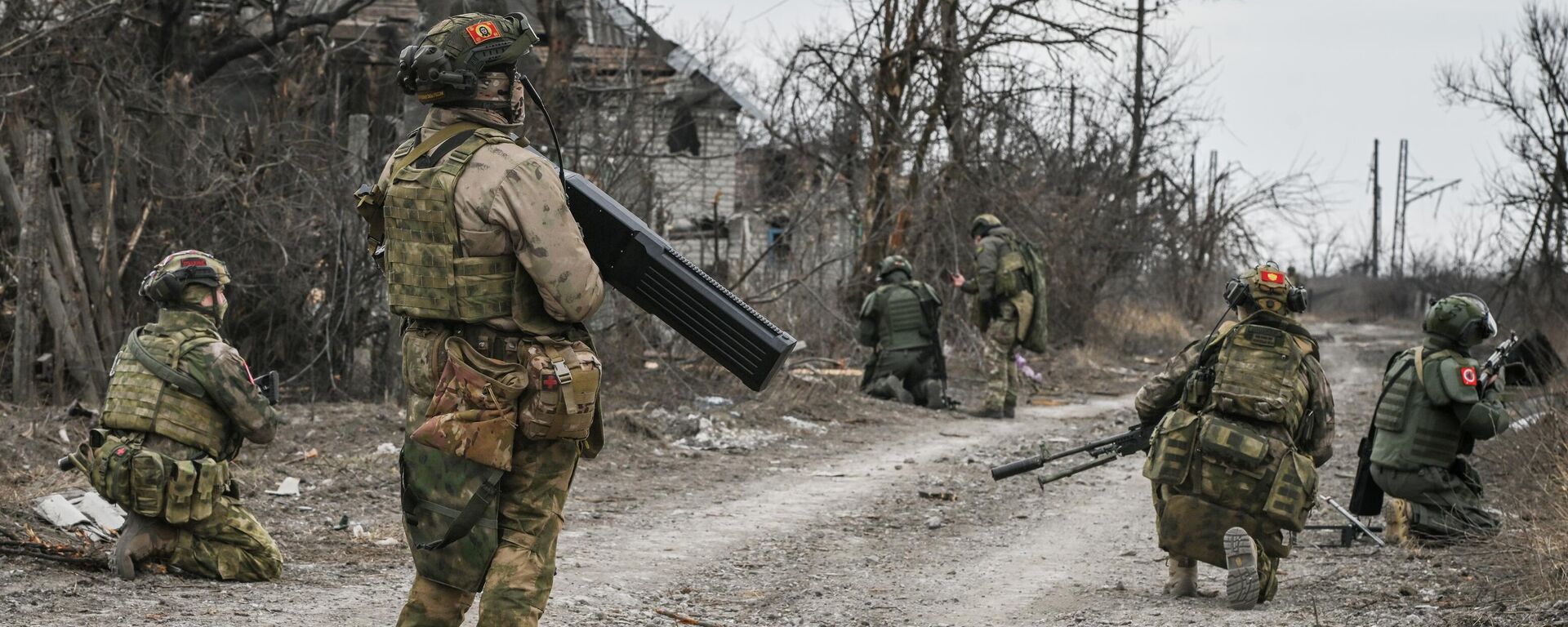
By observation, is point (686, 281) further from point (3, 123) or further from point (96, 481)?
point (3, 123)

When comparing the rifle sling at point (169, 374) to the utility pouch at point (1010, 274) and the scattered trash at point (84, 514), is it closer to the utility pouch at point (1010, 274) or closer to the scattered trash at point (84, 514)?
the scattered trash at point (84, 514)

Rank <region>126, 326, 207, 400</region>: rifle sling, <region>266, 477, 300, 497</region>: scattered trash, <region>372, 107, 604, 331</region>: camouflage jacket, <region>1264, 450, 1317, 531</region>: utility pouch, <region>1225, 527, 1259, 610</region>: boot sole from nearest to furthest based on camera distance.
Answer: <region>372, 107, 604, 331</region>: camouflage jacket → <region>126, 326, 207, 400</region>: rifle sling → <region>1225, 527, 1259, 610</region>: boot sole → <region>1264, 450, 1317, 531</region>: utility pouch → <region>266, 477, 300, 497</region>: scattered trash

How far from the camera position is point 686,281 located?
4266 millimetres

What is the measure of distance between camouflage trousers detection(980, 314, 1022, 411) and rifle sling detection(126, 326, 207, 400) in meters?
9.19

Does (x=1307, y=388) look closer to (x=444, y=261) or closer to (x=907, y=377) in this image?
(x=444, y=261)

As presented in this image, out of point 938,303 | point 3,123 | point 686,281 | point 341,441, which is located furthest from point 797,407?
point 686,281

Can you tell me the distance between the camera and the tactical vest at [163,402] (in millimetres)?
5949

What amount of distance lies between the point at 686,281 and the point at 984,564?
3.67m

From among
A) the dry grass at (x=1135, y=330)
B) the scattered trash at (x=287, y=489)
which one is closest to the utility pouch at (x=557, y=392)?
the scattered trash at (x=287, y=489)

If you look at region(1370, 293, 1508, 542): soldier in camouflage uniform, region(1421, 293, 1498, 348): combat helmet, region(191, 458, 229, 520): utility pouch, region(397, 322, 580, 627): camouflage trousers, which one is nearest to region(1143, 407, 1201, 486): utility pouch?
region(1421, 293, 1498, 348): combat helmet

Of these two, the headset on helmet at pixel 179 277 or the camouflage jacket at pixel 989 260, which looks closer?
the headset on helmet at pixel 179 277

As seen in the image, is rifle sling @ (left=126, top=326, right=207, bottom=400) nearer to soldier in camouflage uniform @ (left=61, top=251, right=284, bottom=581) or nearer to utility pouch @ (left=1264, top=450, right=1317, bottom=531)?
soldier in camouflage uniform @ (left=61, top=251, right=284, bottom=581)

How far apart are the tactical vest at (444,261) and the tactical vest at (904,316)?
10754mm

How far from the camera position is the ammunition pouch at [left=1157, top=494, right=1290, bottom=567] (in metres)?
6.32
